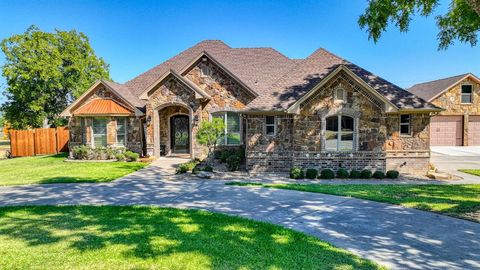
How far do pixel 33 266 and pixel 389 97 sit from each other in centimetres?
1492

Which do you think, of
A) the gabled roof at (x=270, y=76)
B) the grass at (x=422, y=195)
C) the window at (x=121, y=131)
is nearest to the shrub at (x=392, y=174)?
the grass at (x=422, y=195)

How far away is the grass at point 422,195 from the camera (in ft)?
24.1

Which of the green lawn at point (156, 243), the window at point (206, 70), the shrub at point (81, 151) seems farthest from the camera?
the shrub at point (81, 151)

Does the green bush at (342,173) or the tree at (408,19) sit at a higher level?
the tree at (408,19)

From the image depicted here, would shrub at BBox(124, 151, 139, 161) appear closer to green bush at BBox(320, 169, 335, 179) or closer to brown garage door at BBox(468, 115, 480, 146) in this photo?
green bush at BBox(320, 169, 335, 179)

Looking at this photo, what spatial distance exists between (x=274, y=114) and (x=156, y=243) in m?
9.68

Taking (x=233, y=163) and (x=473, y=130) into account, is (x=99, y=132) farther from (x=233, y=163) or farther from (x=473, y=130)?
(x=473, y=130)

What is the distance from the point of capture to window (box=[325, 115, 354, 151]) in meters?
13.1

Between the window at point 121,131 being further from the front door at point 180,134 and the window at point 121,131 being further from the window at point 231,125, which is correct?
the window at point 231,125

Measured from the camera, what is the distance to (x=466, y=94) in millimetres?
26719

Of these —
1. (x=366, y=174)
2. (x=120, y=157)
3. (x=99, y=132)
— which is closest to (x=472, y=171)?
(x=366, y=174)

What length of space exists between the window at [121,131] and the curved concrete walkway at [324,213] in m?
6.84

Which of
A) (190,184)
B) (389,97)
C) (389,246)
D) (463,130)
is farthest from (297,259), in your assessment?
(463,130)

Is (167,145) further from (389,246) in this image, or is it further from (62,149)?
(389,246)
